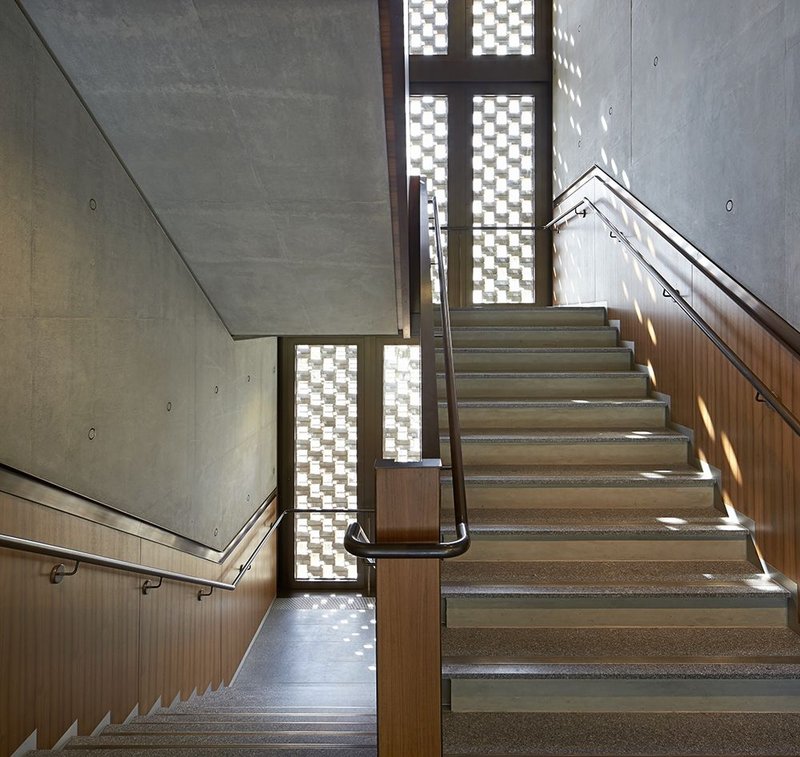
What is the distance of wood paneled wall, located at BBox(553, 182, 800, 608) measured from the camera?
3.02 metres

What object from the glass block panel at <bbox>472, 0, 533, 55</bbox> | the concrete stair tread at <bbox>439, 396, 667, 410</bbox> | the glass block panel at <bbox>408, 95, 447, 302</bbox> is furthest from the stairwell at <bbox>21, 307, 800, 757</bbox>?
the glass block panel at <bbox>472, 0, 533, 55</bbox>

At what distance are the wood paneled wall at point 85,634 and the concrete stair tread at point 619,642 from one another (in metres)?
A: 1.48

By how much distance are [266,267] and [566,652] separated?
2.90 m

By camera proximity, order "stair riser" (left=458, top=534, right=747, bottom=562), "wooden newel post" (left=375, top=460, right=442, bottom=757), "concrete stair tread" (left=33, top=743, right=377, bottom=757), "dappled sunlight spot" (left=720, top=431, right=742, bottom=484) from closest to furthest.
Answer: "wooden newel post" (left=375, top=460, right=442, bottom=757) → "concrete stair tread" (left=33, top=743, right=377, bottom=757) → "stair riser" (left=458, top=534, right=747, bottom=562) → "dappled sunlight spot" (left=720, top=431, right=742, bottom=484)

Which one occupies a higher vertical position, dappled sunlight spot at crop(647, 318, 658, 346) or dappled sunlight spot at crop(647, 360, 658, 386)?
dappled sunlight spot at crop(647, 318, 658, 346)

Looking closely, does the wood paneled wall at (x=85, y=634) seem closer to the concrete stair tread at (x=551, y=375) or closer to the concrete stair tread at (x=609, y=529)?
the concrete stair tread at (x=609, y=529)

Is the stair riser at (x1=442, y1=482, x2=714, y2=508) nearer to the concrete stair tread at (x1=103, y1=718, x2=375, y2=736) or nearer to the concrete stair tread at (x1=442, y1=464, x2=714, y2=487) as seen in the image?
the concrete stair tread at (x1=442, y1=464, x2=714, y2=487)

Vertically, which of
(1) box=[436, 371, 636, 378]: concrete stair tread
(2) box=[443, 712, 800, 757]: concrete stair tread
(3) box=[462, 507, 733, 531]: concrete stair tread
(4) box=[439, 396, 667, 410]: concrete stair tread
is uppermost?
(1) box=[436, 371, 636, 378]: concrete stair tread

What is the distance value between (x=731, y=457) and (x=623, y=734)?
1.55 m

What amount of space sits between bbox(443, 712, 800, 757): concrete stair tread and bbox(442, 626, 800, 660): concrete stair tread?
0.22m

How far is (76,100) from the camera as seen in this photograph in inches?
125

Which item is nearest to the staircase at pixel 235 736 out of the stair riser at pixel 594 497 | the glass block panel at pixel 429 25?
the stair riser at pixel 594 497

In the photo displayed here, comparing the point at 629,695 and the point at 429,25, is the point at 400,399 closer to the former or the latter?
the point at 429,25

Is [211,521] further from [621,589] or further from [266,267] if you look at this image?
[621,589]
